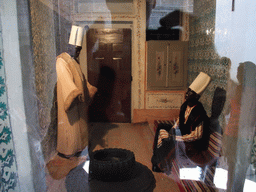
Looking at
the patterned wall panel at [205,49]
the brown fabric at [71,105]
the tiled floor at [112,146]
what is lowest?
the tiled floor at [112,146]

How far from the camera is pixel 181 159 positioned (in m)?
0.73

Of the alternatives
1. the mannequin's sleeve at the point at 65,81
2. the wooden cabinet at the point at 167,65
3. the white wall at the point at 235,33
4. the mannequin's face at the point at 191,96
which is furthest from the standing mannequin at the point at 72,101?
the white wall at the point at 235,33

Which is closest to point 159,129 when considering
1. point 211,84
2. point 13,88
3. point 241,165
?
point 211,84

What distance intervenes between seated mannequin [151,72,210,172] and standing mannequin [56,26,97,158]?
0.30 metres

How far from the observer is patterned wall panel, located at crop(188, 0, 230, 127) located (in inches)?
26.3

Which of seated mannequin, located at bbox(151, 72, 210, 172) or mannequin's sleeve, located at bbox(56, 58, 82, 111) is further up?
mannequin's sleeve, located at bbox(56, 58, 82, 111)

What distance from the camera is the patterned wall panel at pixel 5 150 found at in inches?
23.4

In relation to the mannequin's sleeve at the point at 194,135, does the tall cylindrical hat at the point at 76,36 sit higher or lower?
higher

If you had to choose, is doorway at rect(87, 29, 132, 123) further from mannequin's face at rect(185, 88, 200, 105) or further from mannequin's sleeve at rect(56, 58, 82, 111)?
mannequin's face at rect(185, 88, 200, 105)

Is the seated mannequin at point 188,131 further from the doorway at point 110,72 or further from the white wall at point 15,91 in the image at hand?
the white wall at point 15,91

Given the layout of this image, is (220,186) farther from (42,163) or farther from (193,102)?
(42,163)

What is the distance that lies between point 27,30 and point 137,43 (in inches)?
14.9

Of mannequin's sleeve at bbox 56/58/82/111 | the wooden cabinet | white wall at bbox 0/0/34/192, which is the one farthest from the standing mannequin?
the wooden cabinet

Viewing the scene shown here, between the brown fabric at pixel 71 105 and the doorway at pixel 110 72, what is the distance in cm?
4
